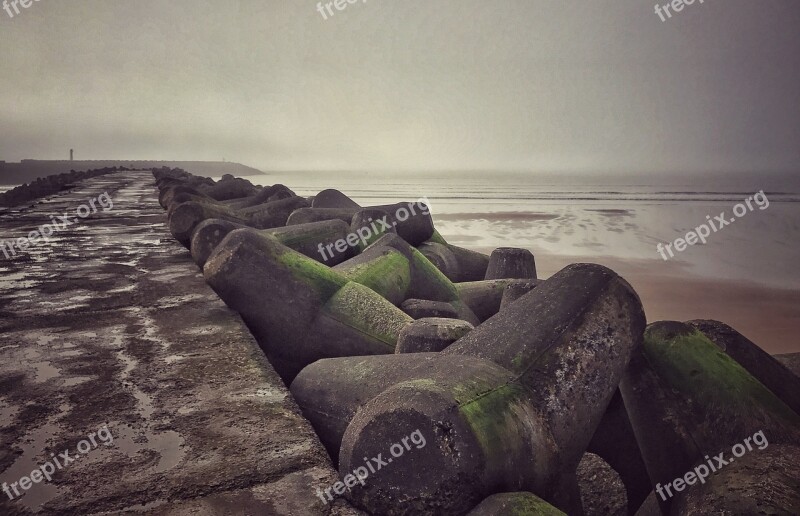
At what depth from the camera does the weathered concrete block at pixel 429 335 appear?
242cm

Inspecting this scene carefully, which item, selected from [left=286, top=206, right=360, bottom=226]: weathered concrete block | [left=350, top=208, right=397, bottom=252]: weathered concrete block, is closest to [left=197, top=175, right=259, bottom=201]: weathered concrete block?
[left=286, top=206, right=360, bottom=226]: weathered concrete block

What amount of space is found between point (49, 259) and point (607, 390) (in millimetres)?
4401

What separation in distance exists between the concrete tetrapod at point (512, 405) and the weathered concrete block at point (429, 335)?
169 millimetres

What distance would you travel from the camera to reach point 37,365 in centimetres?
215

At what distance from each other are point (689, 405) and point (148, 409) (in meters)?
2.06

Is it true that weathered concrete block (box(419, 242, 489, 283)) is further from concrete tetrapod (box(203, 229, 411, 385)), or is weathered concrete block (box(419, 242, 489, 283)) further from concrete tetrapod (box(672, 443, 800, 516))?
concrete tetrapod (box(672, 443, 800, 516))

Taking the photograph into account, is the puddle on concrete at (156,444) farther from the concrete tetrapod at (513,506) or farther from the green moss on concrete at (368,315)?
the green moss on concrete at (368,315)

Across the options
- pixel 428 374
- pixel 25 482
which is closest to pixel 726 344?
pixel 428 374

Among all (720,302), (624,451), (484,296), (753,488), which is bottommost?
(720,302)

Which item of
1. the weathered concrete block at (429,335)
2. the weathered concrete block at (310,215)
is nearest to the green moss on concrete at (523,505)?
the weathered concrete block at (429,335)

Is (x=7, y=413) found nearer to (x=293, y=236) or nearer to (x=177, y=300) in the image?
(x=177, y=300)

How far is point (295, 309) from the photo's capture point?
9.81 feet

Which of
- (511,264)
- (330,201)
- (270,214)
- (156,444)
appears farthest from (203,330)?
(330,201)

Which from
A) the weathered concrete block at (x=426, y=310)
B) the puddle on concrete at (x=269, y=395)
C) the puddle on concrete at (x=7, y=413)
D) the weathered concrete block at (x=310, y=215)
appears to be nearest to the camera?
the puddle on concrete at (x=7, y=413)
